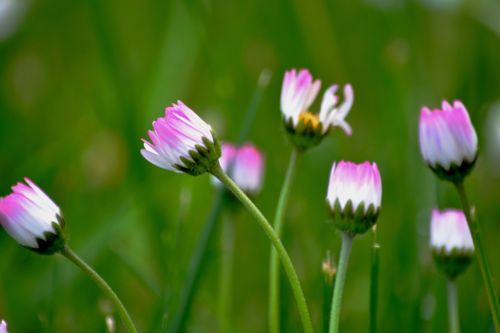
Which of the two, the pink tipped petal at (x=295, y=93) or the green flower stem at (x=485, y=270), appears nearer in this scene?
the green flower stem at (x=485, y=270)

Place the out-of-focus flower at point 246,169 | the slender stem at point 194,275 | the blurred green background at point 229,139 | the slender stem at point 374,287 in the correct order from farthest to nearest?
the blurred green background at point 229,139, the out-of-focus flower at point 246,169, the slender stem at point 194,275, the slender stem at point 374,287

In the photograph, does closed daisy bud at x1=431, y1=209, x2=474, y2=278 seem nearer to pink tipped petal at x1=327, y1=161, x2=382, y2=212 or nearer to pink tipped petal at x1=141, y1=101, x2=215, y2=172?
pink tipped petal at x1=327, y1=161, x2=382, y2=212

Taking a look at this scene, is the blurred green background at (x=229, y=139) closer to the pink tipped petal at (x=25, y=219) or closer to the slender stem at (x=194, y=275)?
the slender stem at (x=194, y=275)

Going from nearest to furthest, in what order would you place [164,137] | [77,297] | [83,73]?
[164,137], [77,297], [83,73]

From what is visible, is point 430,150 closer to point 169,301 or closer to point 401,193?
point 169,301

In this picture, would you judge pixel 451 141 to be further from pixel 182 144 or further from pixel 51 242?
pixel 51 242

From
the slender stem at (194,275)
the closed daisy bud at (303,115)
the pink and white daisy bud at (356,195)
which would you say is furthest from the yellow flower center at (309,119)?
the slender stem at (194,275)

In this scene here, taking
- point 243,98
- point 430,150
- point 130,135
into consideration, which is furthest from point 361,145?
point 430,150

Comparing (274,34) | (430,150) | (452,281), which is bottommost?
(452,281)

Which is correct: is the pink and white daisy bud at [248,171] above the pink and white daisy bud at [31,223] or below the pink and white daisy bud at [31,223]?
above
